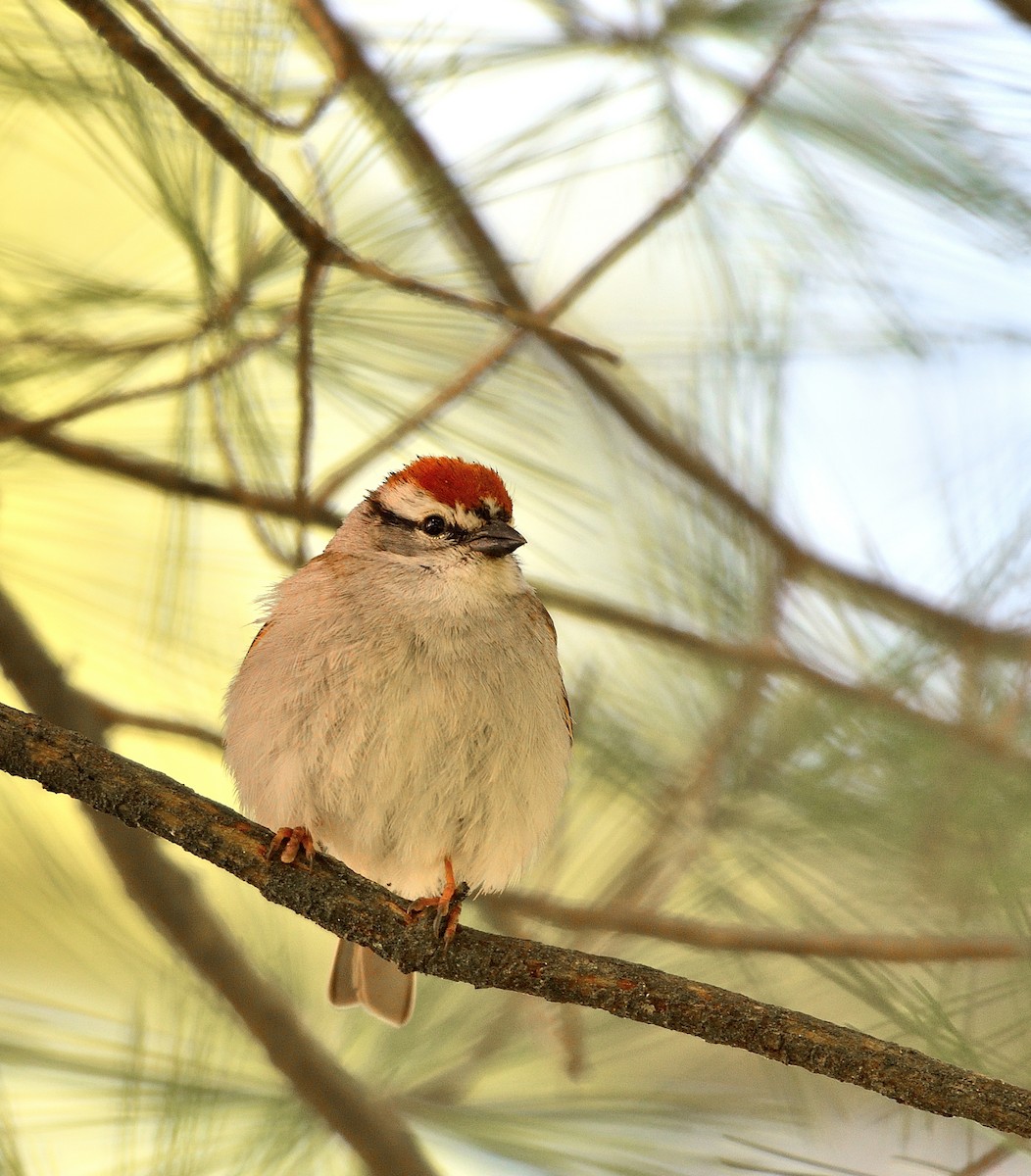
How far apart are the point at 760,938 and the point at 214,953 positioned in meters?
1.02

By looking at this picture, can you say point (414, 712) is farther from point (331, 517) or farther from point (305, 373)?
point (305, 373)

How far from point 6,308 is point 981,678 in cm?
209

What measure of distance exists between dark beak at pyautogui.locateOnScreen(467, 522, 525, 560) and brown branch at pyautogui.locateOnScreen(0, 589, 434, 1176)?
0.84 m

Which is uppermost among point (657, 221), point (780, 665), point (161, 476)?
point (657, 221)

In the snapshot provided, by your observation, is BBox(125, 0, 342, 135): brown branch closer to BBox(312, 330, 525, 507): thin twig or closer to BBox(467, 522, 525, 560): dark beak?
BBox(312, 330, 525, 507): thin twig

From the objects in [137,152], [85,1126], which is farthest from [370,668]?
[137,152]

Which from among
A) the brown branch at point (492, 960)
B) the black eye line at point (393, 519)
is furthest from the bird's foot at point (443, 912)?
the black eye line at point (393, 519)

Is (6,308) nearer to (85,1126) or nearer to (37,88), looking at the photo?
(37,88)

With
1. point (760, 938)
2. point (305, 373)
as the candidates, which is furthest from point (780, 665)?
point (305, 373)

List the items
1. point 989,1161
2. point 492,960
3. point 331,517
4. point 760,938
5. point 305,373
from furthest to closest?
point 331,517 → point 305,373 → point 760,938 → point 492,960 → point 989,1161

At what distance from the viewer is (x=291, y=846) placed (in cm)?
219

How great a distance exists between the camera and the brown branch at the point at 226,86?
246 cm

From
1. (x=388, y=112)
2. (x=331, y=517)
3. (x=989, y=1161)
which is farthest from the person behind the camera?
(x=331, y=517)

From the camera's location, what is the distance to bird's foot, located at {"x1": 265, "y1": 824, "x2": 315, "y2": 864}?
7.21 feet
